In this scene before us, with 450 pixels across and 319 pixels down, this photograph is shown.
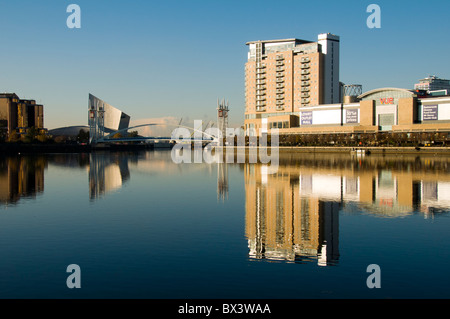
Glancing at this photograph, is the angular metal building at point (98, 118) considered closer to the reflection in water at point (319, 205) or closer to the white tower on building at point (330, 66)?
the white tower on building at point (330, 66)

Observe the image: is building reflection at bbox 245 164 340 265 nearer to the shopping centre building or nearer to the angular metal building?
the shopping centre building

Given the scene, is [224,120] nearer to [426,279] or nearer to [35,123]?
[35,123]

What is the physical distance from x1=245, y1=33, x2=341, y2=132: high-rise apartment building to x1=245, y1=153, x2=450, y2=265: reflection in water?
84.1 meters

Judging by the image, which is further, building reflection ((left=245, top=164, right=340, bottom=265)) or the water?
building reflection ((left=245, top=164, right=340, bottom=265))

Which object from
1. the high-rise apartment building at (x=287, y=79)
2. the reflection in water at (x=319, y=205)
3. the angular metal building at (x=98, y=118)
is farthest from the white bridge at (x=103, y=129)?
the reflection in water at (x=319, y=205)

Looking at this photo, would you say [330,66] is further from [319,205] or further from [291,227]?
[291,227]

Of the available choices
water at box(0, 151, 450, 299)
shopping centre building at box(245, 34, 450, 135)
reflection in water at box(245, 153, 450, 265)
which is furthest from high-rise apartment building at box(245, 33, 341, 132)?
water at box(0, 151, 450, 299)

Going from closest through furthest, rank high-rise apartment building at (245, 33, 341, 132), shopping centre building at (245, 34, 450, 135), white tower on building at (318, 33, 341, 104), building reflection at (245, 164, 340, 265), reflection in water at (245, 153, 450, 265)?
1. building reflection at (245, 164, 340, 265)
2. reflection in water at (245, 153, 450, 265)
3. shopping centre building at (245, 34, 450, 135)
4. high-rise apartment building at (245, 33, 341, 132)
5. white tower on building at (318, 33, 341, 104)

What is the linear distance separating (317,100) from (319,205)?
101767 millimetres

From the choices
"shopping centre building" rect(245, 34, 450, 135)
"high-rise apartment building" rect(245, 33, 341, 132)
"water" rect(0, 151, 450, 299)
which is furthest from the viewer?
"high-rise apartment building" rect(245, 33, 341, 132)

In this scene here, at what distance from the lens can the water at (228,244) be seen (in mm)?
11859

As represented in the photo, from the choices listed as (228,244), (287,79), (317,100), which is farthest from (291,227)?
(287,79)

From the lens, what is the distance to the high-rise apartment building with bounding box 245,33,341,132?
123 meters

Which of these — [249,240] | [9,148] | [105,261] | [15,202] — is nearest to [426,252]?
[249,240]
